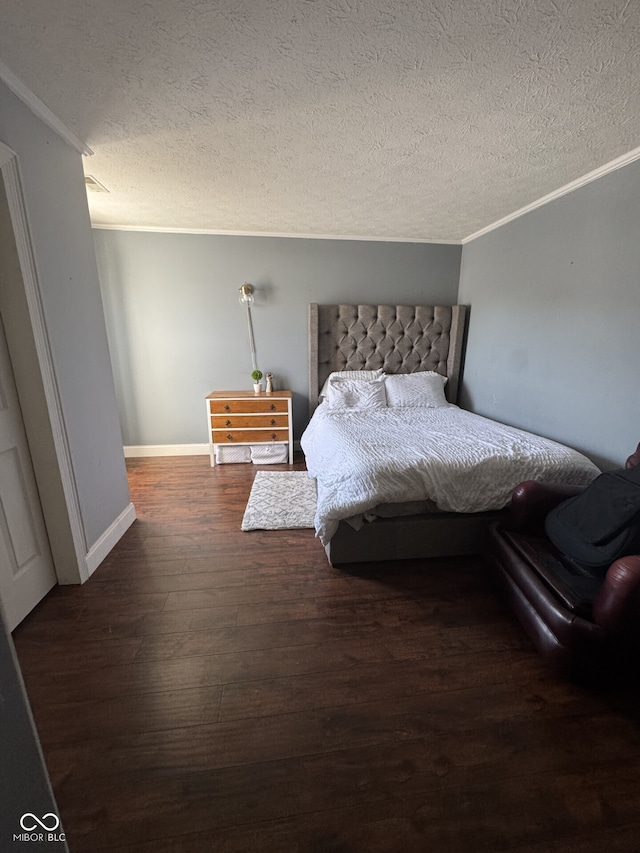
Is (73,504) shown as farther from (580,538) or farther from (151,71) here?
(580,538)

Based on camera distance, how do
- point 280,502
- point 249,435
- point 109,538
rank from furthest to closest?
point 249,435
point 280,502
point 109,538

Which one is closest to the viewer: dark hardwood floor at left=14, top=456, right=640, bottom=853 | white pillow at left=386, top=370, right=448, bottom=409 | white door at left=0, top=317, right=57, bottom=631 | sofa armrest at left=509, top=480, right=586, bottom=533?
dark hardwood floor at left=14, top=456, right=640, bottom=853

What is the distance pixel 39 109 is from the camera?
1524 millimetres

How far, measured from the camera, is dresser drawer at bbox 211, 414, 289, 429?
335 centimetres

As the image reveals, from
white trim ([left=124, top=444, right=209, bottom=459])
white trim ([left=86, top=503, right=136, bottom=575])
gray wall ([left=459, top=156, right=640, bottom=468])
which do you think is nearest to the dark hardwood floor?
white trim ([left=86, top=503, right=136, bottom=575])

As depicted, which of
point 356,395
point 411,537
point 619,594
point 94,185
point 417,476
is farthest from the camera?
point 356,395

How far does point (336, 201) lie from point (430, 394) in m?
1.94

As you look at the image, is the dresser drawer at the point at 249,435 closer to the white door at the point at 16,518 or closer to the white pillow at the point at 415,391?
the white pillow at the point at 415,391

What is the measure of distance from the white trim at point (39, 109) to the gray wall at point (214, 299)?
1.49 m

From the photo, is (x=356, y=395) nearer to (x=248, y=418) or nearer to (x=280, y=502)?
(x=248, y=418)

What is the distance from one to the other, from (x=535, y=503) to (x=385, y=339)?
237 cm

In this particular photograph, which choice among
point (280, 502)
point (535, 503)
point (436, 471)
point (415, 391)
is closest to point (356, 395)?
point (415, 391)

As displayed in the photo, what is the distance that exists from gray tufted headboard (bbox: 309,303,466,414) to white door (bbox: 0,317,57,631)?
247 cm

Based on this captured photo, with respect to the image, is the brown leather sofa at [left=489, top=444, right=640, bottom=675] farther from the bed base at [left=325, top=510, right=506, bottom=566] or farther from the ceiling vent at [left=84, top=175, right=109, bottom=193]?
the ceiling vent at [left=84, top=175, right=109, bottom=193]
